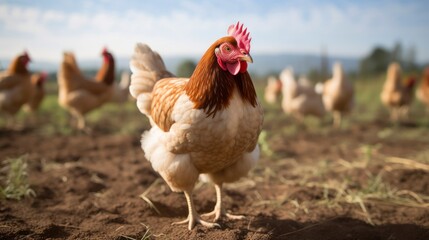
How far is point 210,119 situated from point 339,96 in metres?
7.41

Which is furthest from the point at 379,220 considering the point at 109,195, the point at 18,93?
the point at 18,93

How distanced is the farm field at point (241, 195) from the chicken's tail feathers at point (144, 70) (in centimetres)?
111

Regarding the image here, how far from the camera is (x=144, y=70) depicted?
11.1 ft

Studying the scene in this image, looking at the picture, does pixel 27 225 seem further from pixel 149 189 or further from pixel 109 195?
pixel 149 189

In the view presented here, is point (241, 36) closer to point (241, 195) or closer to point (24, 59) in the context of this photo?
point (241, 195)

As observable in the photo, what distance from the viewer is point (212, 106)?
94.8 inches

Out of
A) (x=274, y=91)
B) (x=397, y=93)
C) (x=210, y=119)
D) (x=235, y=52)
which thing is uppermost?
(x=235, y=52)

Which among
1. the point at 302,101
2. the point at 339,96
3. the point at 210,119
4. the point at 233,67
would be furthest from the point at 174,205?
the point at 339,96

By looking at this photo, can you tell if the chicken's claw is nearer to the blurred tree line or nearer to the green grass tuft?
the green grass tuft

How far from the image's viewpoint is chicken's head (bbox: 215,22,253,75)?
7.68ft

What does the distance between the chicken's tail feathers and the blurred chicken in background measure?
21.9 feet

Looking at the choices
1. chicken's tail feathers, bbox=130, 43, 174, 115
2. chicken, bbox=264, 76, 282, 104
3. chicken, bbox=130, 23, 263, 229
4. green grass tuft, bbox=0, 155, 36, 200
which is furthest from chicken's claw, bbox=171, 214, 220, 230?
chicken, bbox=264, 76, 282, 104

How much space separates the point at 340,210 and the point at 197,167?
64.2 inches

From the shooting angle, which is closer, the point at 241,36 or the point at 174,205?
the point at 241,36
